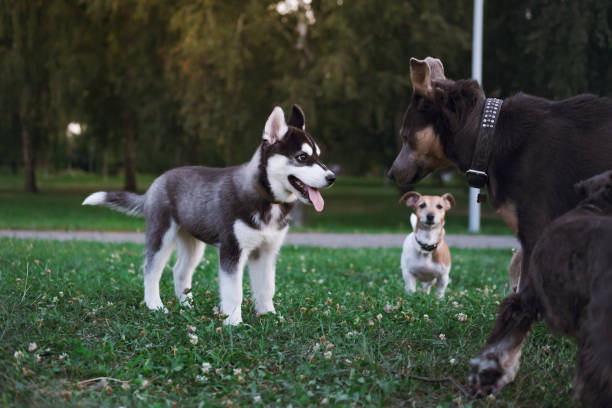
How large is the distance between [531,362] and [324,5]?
550 inches

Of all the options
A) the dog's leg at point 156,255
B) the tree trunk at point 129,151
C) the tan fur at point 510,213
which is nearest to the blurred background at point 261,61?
the tree trunk at point 129,151

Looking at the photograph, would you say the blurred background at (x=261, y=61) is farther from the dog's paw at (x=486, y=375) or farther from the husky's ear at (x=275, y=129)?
the dog's paw at (x=486, y=375)

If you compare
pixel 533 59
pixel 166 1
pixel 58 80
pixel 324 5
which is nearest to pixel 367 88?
pixel 324 5

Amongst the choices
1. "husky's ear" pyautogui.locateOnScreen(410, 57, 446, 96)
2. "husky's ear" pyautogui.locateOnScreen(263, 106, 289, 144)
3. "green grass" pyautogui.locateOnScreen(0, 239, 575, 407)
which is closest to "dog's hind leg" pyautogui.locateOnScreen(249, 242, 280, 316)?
"green grass" pyautogui.locateOnScreen(0, 239, 575, 407)

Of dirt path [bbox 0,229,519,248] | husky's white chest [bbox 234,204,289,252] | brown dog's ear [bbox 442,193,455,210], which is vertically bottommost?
dirt path [bbox 0,229,519,248]

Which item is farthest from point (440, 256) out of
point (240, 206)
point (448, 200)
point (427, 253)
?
point (240, 206)

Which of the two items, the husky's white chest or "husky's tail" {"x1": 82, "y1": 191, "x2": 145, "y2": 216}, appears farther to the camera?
"husky's tail" {"x1": 82, "y1": 191, "x2": 145, "y2": 216}

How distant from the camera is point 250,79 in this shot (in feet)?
59.2

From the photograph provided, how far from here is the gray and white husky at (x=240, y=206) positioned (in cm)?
505

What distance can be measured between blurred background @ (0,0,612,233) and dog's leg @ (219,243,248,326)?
1127cm

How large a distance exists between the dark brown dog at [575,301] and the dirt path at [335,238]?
9374 millimetres

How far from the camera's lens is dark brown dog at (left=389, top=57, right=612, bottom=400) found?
3.78 meters

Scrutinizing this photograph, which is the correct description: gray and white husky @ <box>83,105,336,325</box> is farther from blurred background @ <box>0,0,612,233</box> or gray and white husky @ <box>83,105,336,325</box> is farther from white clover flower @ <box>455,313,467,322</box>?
blurred background @ <box>0,0,612,233</box>

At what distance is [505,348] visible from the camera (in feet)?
11.7
